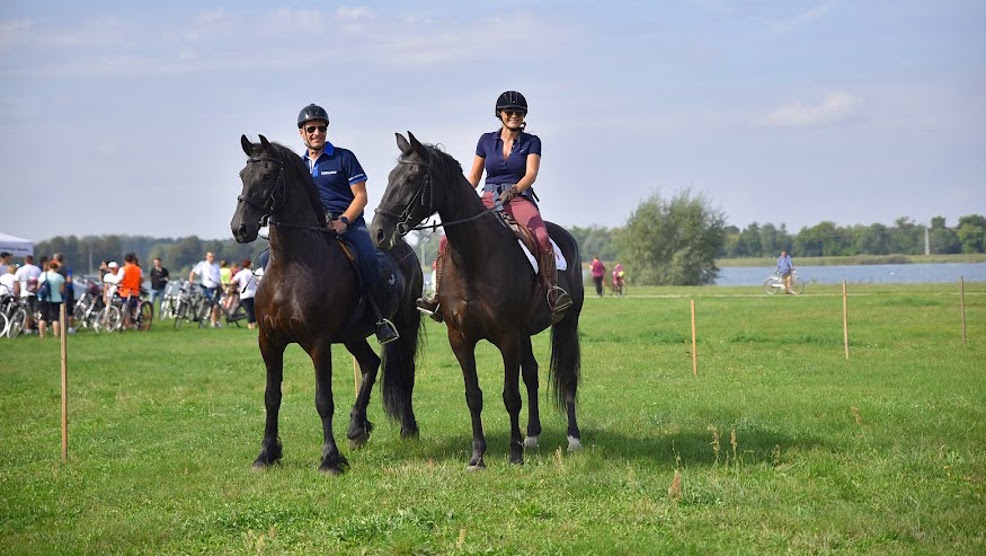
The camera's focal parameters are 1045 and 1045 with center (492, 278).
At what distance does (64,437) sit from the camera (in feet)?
34.4

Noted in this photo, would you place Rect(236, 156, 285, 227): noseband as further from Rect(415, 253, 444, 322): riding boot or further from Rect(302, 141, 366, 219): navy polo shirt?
Rect(415, 253, 444, 322): riding boot

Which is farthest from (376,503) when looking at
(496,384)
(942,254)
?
(942,254)

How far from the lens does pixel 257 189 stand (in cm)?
916

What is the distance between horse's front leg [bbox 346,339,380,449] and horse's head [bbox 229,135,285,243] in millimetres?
2149

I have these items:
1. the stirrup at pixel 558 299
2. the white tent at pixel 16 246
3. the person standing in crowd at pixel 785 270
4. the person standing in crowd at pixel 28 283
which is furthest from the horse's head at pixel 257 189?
the person standing in crowd at pixel 785 270

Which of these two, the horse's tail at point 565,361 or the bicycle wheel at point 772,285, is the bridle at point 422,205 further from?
the bicycle wheel at point 772,285

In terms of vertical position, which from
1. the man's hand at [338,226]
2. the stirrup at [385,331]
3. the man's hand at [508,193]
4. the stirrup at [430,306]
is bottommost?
the stirrup at [385,331]

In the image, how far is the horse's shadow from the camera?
30.7 ft

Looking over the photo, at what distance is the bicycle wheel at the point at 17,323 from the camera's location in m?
29.0

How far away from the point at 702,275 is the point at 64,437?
74.8 m

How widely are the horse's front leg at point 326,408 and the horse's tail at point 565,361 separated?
2465 mm

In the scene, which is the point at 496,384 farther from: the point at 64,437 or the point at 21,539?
the point at 21,539

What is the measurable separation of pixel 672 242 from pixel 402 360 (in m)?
72.4

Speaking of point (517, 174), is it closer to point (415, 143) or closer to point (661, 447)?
point (415, 143)
